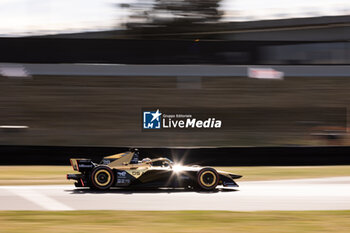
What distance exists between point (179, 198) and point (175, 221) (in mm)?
2228

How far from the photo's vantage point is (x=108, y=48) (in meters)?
24.0

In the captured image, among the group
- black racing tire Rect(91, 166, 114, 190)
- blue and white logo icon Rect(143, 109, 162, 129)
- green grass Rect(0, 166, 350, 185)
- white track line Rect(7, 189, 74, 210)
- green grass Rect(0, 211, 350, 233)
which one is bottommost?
green grass Rect(0, 211, 350, 233)

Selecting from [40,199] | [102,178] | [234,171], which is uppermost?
[234,171]

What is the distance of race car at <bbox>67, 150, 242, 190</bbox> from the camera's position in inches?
403

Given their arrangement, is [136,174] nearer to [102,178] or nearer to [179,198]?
[102,178]

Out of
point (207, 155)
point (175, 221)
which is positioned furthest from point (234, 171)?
point (175, 221)

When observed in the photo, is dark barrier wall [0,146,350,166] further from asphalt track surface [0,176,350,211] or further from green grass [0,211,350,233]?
green grass [0,211,350,233]

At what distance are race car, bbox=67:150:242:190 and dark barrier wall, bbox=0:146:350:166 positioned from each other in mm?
5485

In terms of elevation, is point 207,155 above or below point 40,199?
above

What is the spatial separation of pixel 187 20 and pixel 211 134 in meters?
21.4

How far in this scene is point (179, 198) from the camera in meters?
9.66

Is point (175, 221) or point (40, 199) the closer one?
point (175, 221)

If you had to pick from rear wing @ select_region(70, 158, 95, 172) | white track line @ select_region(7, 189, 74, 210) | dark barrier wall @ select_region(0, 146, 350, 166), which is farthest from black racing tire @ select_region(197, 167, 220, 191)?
dark barrier wall @ select_region(0, 146, 350, 166)

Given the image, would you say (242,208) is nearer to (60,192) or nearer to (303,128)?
(60,192)
